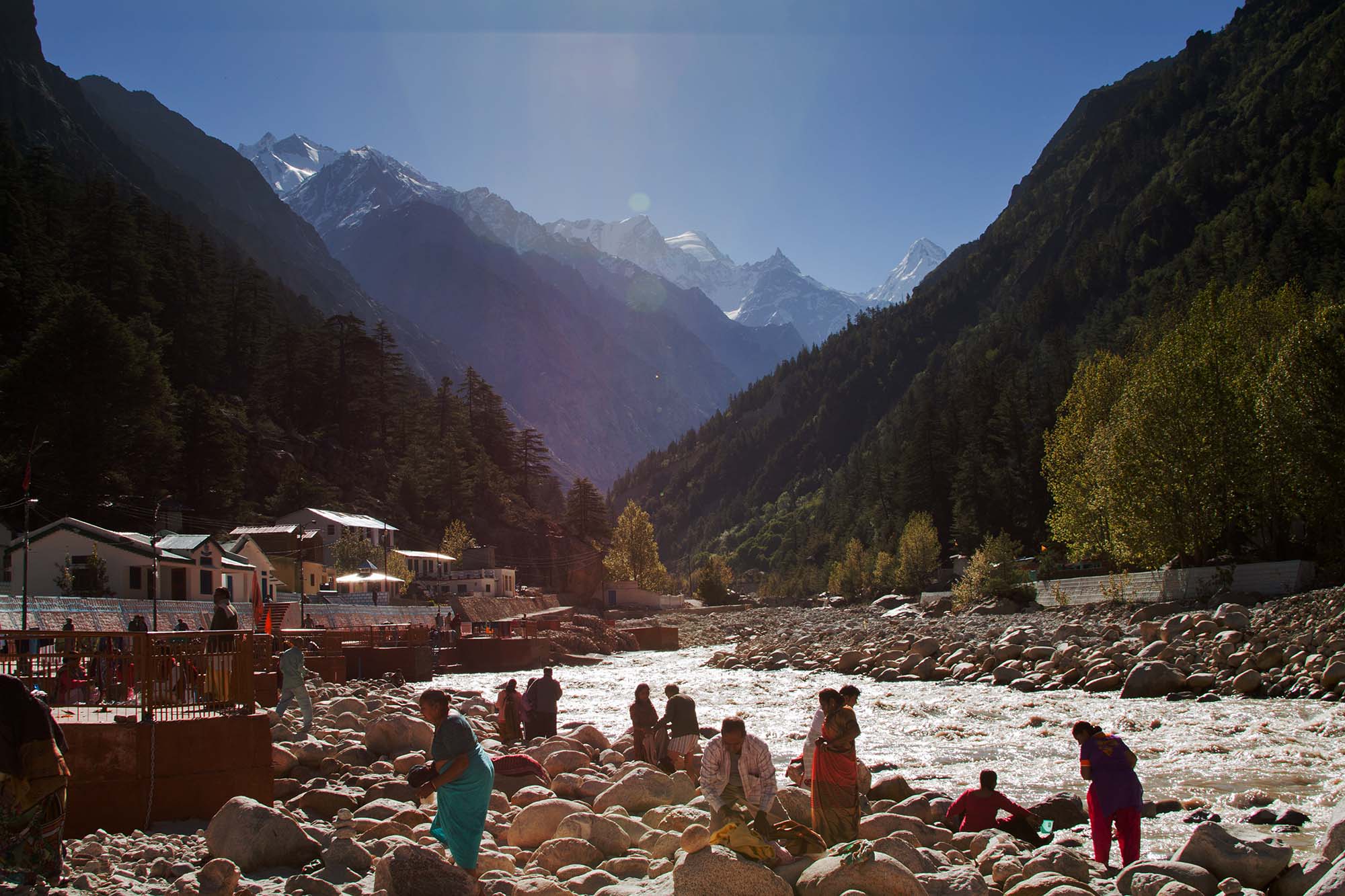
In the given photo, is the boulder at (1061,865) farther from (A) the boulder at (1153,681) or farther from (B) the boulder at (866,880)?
(A) the boulder at (1153,681)

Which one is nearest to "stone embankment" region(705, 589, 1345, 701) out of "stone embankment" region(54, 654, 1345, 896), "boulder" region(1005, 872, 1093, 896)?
"stone embankment" region(54, 654, 1345, 896)

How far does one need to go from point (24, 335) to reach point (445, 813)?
233ft

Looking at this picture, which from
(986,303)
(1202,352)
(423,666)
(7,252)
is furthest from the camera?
(986,303)

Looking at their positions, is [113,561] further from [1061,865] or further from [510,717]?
[1061,865]

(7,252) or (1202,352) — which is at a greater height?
(7,252)

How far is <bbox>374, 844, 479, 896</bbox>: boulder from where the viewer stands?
6.80 m

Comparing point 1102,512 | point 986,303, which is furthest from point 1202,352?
point 986,303

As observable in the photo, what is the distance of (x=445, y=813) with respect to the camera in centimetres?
719

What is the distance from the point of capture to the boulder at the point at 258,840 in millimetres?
8492

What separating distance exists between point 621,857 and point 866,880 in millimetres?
3040

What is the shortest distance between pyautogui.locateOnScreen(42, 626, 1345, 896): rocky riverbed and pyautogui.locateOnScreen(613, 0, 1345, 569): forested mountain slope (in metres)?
68.3

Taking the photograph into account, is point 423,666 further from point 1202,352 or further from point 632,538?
point 632,538

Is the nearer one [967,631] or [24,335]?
[967,631]

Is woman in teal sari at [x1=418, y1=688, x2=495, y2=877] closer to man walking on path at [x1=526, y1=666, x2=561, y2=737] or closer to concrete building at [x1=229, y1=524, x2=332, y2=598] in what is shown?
man walking on path at [x1=526, y1=666, x2=561, y2=737]
